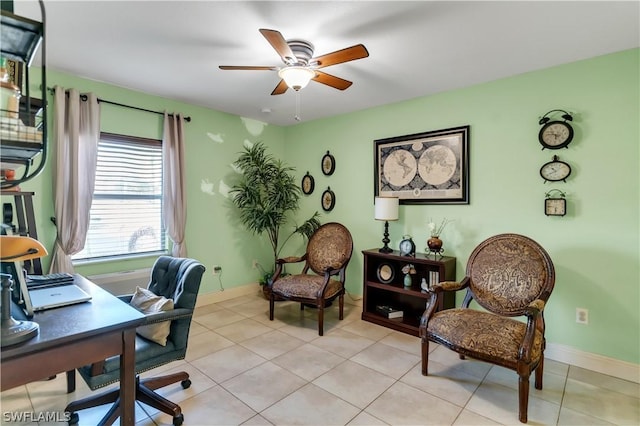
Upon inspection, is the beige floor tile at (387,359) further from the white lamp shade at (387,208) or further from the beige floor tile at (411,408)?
the white lamp shade at (387,208)

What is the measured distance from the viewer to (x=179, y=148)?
3711 millimetres

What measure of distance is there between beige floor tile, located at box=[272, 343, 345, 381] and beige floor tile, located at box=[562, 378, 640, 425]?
64.5 inches

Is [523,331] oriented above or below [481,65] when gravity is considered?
below

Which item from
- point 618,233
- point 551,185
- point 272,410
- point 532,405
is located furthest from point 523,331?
point 272,410

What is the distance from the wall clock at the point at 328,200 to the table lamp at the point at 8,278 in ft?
11.3

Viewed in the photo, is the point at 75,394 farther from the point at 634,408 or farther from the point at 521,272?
the point at 634,408

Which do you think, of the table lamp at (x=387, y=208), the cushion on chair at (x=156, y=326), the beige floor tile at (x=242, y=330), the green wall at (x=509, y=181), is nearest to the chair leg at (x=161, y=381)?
the cushion on chair at (x=156, y=326)

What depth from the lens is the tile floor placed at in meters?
2.00

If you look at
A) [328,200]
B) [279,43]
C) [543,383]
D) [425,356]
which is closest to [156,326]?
[279,43]

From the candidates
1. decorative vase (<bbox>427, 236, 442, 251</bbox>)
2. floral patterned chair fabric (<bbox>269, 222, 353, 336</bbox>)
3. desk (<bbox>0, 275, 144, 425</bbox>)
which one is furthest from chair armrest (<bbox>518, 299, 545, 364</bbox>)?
desk (<bbox>0, 275, 144, 425</bbox>)

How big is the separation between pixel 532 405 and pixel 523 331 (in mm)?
481

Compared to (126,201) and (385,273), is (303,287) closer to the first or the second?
(385,273)

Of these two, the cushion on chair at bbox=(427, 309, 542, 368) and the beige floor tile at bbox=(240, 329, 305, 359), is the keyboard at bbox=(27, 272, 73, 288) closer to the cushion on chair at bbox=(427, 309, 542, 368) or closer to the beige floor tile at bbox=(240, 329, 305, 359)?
the beige floor tile at bbox=(240, 329, 305, 359)

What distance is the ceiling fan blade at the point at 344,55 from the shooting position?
1.92 m
